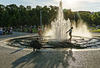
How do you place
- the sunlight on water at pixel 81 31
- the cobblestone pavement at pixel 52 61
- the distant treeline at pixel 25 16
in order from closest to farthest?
1. the cobblestone pavement at pixel 52 61
2. the sunlight on water at pixel 81 31
3. the distant treeline at pixel 25 16

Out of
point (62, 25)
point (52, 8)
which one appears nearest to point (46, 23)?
point (52, 8)

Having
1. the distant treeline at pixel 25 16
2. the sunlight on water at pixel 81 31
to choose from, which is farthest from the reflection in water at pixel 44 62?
the distant treeline at pixel 25 16

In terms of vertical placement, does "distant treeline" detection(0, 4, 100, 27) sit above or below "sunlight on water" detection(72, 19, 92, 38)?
above

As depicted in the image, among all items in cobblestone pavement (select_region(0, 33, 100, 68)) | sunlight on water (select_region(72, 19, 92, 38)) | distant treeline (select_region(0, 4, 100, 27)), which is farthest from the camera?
distant treeline (select_region(0, 4, 100, 27))

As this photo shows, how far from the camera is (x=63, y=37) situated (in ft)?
54.9

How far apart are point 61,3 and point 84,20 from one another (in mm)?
64056

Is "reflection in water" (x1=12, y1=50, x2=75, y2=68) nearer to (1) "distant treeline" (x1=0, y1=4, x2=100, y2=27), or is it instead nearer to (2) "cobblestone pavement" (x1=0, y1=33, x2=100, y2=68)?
(2) "cobblestone pavement" (x1=0, y1=33, x2=100, y2=68)

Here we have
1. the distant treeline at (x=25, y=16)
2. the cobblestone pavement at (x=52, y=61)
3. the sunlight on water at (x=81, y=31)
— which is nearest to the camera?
the cobblestone pavement at (x=52, y=61)

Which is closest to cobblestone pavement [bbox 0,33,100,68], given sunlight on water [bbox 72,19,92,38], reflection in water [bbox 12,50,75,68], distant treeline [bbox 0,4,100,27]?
reflection in water [bbox 12,50,75,68]

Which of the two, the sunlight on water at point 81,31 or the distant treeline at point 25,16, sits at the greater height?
the distant treeline at point 25,16

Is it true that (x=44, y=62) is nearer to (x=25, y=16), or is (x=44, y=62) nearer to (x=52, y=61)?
(x=52, y=61)

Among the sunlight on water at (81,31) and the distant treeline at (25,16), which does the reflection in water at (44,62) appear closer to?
the sunlight on water at (81,31)

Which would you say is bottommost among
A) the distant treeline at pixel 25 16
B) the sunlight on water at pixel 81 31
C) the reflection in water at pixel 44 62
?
the reflection in water at pixel 44 62

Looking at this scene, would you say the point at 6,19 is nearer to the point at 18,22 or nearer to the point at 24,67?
the point at 18,22
